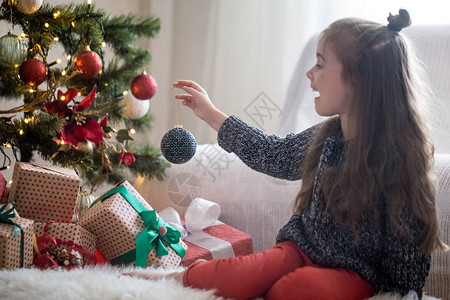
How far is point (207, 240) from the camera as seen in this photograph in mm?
1274

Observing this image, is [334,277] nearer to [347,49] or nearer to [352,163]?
[352,163]

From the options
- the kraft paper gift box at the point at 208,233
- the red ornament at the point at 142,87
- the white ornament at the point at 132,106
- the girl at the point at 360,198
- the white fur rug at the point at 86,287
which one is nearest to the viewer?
the white fur rug at the point at 86,287

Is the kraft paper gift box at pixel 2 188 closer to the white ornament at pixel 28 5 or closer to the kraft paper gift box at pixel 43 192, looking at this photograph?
the kraft paper gift box at pixel 43 192

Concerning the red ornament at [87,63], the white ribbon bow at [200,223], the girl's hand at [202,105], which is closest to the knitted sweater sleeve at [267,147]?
the girl's hand at [202,105]

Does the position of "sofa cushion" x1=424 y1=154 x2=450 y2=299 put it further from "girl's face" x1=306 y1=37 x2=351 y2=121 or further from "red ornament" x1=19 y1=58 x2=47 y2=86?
"red ornament" x1=19 y1=58 x2=47 y2=86

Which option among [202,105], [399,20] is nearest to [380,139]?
[399,20]

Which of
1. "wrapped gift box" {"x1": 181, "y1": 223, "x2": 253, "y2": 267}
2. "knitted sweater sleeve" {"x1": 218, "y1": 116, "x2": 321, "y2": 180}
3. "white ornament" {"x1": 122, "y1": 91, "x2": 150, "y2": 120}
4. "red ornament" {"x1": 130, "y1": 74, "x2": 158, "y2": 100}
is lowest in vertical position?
"wrapped gift box" {"x1": 181, "y1": 223, "x2": 253, "y2": 267}

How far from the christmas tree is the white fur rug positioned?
16.5 inches

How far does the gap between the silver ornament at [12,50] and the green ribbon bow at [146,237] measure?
39 centimetres

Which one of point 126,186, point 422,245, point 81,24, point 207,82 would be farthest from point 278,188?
point 207,82

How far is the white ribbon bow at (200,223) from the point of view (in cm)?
125

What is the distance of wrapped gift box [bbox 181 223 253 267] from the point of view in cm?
120

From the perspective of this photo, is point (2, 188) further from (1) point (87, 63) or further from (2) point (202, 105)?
(2) point (202, 105)

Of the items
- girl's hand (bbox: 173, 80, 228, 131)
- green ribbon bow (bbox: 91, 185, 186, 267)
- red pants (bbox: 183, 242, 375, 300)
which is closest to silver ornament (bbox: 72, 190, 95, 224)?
green ribbon bow (bbox: 91, 185, 186, 267)
